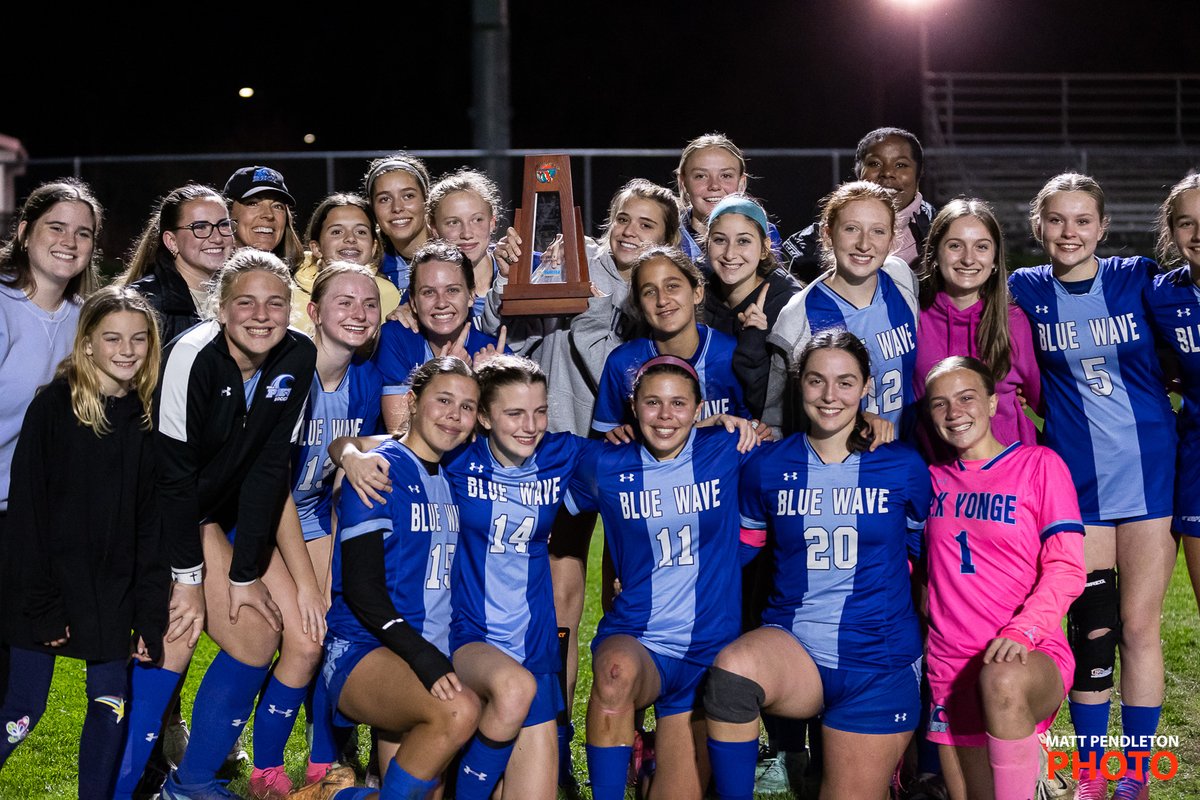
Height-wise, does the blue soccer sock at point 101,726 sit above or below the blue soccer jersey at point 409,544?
below

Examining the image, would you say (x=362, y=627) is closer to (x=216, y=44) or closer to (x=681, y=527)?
(x=681, y=527)

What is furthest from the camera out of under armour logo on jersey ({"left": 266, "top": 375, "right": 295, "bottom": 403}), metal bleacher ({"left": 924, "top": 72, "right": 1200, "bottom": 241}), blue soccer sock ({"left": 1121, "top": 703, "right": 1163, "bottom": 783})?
metal bleacher ({"left": 924, "top": 72, "right": 1200, "bottom": 241})

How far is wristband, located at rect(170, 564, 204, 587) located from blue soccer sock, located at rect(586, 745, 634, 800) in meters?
1.26

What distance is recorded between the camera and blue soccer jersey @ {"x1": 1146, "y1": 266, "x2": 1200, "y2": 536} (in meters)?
4.04

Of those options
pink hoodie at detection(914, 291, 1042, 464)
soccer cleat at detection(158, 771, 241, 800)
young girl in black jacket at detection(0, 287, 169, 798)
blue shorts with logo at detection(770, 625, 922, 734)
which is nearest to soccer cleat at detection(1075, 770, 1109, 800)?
blue shorts with logo at detection(770, 625, 922, 734)

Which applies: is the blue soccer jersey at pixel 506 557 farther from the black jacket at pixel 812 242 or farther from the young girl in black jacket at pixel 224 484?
the black jacket at pixel 812 242

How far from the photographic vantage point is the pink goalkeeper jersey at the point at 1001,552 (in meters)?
3.65

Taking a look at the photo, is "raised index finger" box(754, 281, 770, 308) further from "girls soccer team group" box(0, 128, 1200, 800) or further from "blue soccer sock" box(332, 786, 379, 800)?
"blue soccer sock" box(332, 786, 379, 800)

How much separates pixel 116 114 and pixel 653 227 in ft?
67.2

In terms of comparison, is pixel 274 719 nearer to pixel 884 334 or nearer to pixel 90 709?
pixel 90 709

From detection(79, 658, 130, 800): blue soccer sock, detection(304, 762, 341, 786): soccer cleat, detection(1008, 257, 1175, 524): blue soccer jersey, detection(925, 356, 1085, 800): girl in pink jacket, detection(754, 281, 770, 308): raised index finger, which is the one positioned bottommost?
detection(304, 762, 341, 786): soccer cleat

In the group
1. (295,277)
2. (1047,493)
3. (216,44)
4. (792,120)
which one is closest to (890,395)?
(1047,493)

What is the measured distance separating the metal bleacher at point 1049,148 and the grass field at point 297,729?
31.2 ft

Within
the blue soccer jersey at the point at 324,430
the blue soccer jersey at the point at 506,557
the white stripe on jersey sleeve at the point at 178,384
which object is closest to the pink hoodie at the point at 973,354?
the blue soccer jersey at the point at 506,557
